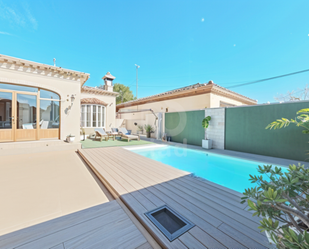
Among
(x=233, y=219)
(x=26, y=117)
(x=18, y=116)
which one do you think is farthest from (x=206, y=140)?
(x=18, y=116)

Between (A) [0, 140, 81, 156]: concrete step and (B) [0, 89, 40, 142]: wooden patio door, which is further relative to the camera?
(B) [0, 89, 40, 142]: wooden patio door

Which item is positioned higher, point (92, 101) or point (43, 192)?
point (92, 101)

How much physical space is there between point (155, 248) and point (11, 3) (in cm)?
1149

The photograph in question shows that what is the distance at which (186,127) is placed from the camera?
9430mm

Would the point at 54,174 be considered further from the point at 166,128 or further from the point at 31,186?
the point at 166,128

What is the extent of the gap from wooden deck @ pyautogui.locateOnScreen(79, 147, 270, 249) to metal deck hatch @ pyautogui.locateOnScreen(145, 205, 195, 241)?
0.06 meters

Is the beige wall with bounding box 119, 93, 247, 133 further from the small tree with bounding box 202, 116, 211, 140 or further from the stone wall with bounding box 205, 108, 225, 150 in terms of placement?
the small tree with bounding box 202, 116, 211, 140

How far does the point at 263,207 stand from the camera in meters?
1.02

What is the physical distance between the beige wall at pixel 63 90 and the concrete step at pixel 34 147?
2.64 feet

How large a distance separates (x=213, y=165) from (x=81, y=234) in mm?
5188

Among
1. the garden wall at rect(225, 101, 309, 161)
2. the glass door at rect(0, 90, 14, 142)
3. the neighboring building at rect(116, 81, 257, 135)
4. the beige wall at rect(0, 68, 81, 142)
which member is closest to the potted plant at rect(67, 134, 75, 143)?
the beige wall at rect(0, 68, 81, 142)

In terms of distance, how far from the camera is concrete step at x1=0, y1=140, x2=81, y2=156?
20.4 ft

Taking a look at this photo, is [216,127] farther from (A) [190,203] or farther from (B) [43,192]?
(B) [43,192]

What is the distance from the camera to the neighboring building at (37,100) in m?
6.67
